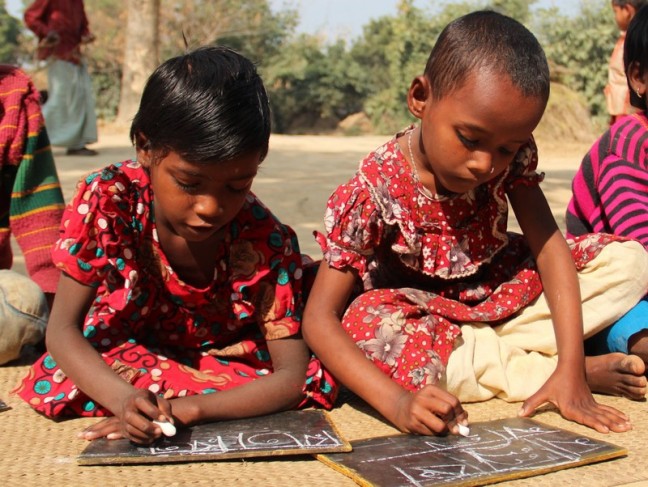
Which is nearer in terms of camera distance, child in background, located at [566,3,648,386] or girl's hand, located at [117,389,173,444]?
girl's hand, located at [117,389,173,444]

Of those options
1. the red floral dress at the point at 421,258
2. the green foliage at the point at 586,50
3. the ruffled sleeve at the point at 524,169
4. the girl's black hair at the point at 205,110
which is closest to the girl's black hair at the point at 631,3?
the red floral dress at the point at 421,258

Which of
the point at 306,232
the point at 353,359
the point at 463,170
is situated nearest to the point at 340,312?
the point at 353,359

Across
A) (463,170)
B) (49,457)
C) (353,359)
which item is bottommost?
(49,457)

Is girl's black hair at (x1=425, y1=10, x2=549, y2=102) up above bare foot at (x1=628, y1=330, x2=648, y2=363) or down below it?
above

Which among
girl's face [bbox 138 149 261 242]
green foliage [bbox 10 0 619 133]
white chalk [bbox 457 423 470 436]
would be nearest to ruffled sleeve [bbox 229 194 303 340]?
girl's face [bbox 138 149 261 242]

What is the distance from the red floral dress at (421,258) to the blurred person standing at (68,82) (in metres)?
7.50

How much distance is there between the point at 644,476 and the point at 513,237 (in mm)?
1185

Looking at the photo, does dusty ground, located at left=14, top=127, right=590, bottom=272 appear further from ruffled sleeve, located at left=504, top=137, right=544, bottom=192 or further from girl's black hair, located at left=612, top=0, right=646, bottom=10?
ruffled sleeve, located at left=504, top=137, right=544, bottom=192

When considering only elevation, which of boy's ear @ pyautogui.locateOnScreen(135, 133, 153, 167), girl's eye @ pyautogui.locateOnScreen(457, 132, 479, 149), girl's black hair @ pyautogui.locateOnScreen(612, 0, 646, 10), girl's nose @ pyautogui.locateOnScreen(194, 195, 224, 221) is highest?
girl's black hair @ pyautogui.locateOnScreen(612, 0, 646, 10)

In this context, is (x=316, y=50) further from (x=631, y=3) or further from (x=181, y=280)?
(x=181, y=280)

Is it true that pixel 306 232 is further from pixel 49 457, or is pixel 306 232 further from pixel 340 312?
pixel 49 457

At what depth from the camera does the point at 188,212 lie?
2.25 metres

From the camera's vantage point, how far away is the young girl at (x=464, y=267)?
2.39 metres

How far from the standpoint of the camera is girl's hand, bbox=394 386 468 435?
2.15 m
